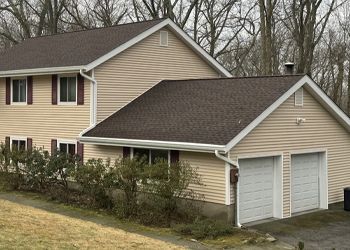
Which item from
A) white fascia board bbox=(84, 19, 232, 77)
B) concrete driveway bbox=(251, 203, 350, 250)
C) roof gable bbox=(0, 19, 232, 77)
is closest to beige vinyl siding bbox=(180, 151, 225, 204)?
concrete driveway bbox=(251, 203, 350, 250)

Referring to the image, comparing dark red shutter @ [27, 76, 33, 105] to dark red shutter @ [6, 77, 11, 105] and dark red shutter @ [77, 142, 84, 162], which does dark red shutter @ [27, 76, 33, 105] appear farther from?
dark red shutter @ [77, 142, 84, 162]

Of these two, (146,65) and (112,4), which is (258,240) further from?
(112,4)

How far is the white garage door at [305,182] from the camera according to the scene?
17188 mm

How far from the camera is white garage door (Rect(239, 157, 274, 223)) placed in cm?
1545

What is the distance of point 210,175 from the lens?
49.1 feet

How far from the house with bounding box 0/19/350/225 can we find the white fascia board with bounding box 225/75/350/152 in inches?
1.5

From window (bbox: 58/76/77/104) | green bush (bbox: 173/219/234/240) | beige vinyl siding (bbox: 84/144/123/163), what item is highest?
window (bbox: 58/76/77/104)

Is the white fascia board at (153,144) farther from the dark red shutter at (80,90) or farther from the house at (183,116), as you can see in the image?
the dark red shutter at (80,90)

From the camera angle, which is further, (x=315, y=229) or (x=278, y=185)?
(x=278, y=185)

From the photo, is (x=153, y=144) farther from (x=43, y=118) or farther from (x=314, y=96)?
(x=43, y=118)

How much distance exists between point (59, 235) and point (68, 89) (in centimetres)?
911

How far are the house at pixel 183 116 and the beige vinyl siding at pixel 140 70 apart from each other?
0.04 metres

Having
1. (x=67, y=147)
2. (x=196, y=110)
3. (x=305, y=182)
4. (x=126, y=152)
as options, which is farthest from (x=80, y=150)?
(x=305, y=182)

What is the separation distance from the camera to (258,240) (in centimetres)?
1323
